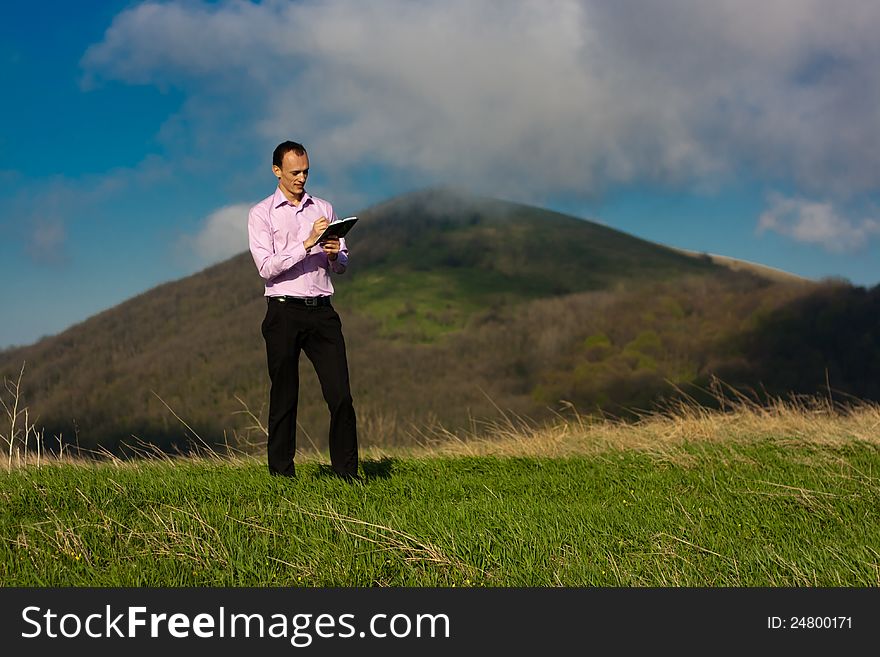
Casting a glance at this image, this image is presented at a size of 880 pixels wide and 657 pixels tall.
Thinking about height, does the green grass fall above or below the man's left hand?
below

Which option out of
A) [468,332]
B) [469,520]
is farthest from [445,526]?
[468,332]

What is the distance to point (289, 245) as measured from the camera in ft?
23.1

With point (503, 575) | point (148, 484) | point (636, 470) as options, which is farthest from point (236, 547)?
point (636, 470)

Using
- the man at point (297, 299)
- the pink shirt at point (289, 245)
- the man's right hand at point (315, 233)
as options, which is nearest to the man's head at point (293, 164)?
the man at point (297, 299)

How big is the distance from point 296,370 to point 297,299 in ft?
2.35

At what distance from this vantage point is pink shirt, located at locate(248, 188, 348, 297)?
6.88 metres

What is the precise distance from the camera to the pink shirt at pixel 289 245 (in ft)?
22.6

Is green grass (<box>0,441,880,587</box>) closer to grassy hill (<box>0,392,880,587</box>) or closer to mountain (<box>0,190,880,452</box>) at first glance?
grassy hill (<box>0,392,880,587</box>)

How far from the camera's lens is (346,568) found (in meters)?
4.44

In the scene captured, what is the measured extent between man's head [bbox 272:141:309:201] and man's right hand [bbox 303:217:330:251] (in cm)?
59

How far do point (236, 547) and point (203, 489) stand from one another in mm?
2044

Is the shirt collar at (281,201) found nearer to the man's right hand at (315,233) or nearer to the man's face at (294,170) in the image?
the man's face at (294,170)

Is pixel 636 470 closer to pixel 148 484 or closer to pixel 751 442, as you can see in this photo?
pixel 751 442

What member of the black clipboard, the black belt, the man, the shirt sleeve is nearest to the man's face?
the man
